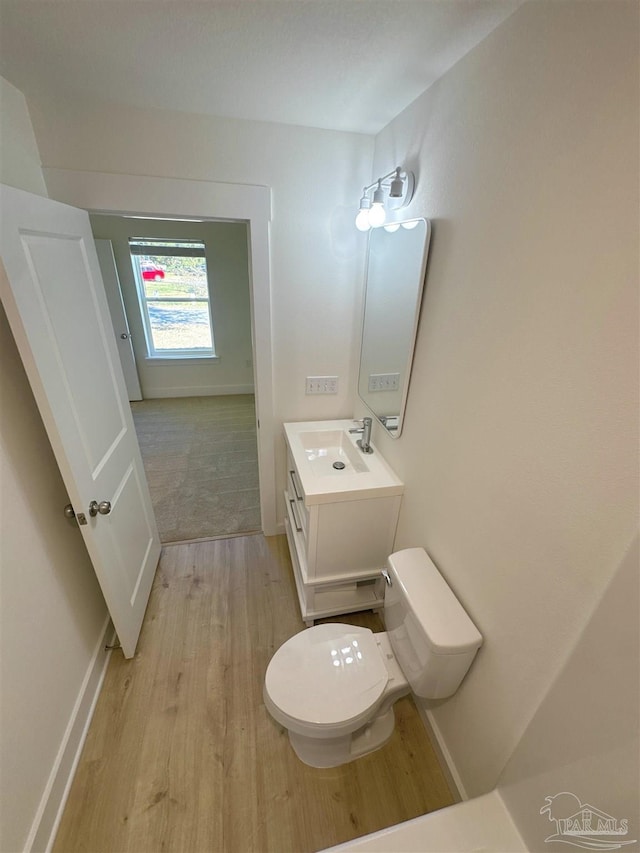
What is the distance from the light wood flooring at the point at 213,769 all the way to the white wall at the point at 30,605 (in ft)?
0.46

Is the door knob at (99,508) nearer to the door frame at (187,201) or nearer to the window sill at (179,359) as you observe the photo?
the door frame at (187,201)

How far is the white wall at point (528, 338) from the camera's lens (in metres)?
0.60

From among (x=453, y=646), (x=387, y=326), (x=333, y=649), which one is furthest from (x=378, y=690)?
(x=387, y=326)

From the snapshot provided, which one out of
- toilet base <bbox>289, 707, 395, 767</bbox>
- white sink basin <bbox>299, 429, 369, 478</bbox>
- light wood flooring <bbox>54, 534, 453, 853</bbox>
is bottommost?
light wood flooring <bbox>54, 534, 453, 853</bbox>

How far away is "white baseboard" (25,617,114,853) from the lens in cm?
101

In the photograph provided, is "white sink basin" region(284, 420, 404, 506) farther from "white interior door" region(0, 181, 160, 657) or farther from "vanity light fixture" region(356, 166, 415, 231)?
"vanity light fixture" region(356, 166, 415, 231)

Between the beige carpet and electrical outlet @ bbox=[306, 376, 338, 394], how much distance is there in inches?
43.4

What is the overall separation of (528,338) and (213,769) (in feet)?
5.80

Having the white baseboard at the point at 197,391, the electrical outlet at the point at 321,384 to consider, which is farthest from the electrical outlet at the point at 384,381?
the white baseboard at the point at 197,391

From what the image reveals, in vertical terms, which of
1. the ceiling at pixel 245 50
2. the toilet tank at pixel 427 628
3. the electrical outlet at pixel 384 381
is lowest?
the toilet tank at pixel 427 628

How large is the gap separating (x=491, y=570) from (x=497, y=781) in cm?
62

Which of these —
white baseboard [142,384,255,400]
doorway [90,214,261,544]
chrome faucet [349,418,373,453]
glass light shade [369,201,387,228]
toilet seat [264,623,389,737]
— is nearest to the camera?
toilet seat [264,623,389,737]

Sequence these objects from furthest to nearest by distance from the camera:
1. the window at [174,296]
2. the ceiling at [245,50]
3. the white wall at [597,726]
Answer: the window at [174,296]
the ceiling at [245,50]
the white wall at [597,726]

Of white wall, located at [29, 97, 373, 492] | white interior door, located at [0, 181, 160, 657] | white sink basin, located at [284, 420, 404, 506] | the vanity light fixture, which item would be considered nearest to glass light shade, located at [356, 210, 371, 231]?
the vanity light fixture
